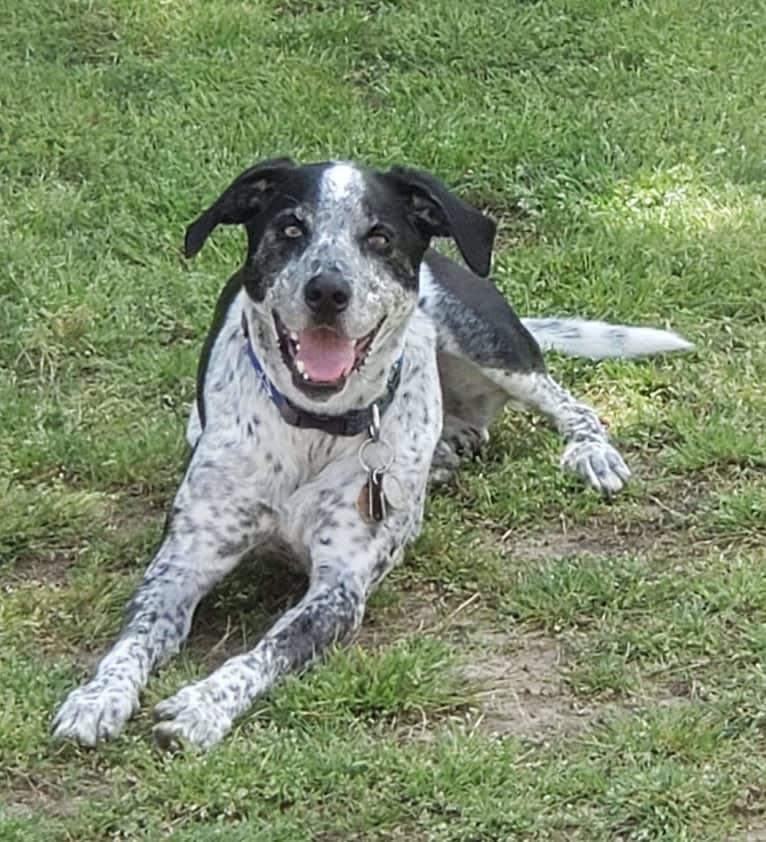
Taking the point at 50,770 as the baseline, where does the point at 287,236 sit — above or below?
above

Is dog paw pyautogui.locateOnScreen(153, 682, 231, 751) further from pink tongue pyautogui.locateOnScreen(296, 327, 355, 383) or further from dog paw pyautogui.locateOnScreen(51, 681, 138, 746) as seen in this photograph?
pink tongue pyautogui.locateOnScreen(296, 327, 355, 383)

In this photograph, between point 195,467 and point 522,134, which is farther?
point 522,134

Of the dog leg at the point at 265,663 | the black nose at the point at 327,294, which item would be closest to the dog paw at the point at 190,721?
the dog leg at the point at 265,663

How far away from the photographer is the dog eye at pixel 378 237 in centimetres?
493

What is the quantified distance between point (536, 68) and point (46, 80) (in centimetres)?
205

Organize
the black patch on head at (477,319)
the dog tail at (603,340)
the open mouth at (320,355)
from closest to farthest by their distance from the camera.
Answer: the open mouth at (320,355) < the black patch on head at (477,319) < the dog tail at (603,340)

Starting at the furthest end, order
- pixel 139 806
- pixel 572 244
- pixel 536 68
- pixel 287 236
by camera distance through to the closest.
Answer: pixel 536 68 < pixel 572 244 < pixel 287 236 < pixel 139 806

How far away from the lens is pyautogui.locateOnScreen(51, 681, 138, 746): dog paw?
4.34 meters

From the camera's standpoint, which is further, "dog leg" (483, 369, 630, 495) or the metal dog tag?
"dog leg" (483, 369, 630, 495)

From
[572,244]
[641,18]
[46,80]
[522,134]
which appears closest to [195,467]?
[572,244]

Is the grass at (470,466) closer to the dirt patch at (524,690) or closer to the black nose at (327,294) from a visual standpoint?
the dirt patch at (524,690)

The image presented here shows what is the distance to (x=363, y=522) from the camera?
5.00 meters

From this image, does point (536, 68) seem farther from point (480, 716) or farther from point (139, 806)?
point (139, 806)

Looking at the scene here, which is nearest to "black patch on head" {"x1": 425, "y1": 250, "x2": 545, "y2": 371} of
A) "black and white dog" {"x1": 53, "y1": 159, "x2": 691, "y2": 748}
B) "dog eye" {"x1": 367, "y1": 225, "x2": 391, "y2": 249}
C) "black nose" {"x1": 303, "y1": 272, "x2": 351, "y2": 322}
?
"black and white dog" {"x1": 53, "y1": 159, "x2": 691, "y2": 748}
